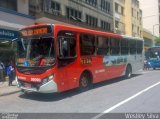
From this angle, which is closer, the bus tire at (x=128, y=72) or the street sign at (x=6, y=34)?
the bus tire at (x=128, y=72)

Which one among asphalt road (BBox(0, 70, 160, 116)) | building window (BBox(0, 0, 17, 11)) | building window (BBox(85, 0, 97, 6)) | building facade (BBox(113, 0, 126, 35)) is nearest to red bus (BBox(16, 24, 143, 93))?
asphalt road (BBox(0, 70, 160, 116))

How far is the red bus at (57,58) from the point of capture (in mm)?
11141

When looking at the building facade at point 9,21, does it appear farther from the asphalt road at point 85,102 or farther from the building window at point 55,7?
the asphalt road at point 85,102

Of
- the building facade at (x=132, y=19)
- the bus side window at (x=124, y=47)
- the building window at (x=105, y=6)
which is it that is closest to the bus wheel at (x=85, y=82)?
the bus side window at (x=124, y=47)

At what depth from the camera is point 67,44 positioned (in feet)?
39.1

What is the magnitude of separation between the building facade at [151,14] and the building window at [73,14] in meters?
54.5

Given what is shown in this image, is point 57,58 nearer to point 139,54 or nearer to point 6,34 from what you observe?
point 6,34

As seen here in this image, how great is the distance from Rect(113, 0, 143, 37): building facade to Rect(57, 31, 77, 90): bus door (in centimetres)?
3452

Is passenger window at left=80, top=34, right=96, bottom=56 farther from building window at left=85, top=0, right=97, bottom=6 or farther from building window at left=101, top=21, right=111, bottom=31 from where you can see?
building window at left=101, top=21, right=111, bottom=31

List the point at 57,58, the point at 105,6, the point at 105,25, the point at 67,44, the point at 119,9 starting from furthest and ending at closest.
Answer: the point at 119,9 < the point at 105,6 < the point at 105,25 < the point at 67,44 < the point at 57,58

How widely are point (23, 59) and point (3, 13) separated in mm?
8851

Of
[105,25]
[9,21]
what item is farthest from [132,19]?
[9,21]

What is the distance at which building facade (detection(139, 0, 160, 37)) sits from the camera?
82.8 metres

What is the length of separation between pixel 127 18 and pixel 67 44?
44.3 meters
